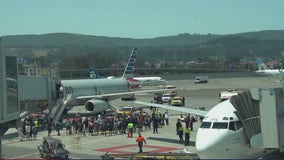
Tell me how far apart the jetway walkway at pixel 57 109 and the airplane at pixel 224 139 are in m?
24.4

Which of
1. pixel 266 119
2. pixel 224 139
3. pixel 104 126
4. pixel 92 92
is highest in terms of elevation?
pixel 266 119

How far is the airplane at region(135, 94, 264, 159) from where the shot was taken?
62.7ft

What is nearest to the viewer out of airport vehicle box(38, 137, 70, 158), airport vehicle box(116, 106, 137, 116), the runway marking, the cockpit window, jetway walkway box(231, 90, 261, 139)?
the cockpit window

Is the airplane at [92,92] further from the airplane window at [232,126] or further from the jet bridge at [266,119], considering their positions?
the airplane window at [232,126]

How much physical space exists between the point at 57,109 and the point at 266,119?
92.7 ft

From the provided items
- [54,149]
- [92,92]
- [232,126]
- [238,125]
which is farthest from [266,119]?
[92,92]

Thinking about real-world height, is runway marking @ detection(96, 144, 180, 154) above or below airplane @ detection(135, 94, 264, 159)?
below

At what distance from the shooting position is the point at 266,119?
777 inches

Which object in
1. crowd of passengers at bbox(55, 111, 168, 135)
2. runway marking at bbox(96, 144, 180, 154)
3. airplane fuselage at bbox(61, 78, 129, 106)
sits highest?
airplane fuselage at bbox(61, 78, 129, 106)

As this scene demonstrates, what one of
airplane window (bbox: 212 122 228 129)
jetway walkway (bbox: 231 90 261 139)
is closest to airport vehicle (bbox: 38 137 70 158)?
airplane window (bbox: 212 122 228 129)

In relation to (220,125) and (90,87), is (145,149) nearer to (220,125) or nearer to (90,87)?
(220,125)

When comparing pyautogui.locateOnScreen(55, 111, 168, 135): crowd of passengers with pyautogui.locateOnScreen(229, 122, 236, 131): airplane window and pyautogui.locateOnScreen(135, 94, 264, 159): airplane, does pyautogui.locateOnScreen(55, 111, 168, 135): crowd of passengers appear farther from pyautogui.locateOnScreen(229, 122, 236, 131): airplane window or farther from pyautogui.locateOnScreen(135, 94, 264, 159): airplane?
pyautogui.locateOnScreen(229, 122, 236, 131): airplane window

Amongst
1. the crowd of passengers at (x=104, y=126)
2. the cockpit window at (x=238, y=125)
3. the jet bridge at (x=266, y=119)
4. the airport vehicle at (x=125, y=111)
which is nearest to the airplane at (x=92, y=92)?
the airport vehicle at (x=125, y=111)

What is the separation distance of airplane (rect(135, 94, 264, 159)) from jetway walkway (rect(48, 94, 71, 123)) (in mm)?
24387
